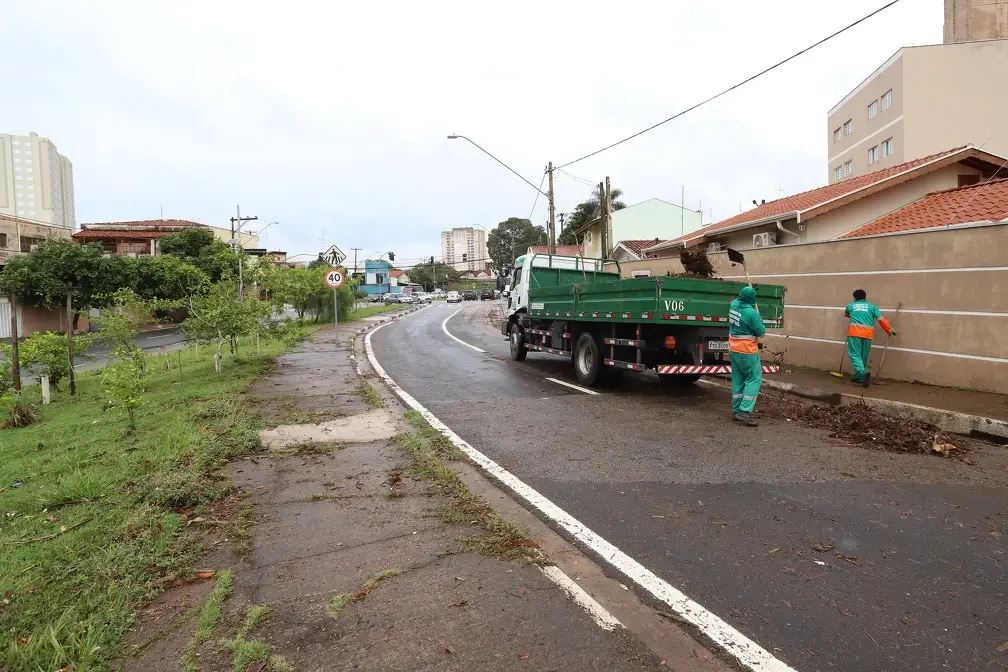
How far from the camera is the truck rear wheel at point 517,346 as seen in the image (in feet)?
46.9

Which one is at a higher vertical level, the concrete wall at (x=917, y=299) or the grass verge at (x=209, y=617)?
the concrete wall at (x=917, y=299)

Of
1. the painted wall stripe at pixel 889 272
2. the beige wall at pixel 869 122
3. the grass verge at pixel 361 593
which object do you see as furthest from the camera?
the beige wall at pixel 869 122

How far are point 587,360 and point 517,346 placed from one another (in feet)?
12.5

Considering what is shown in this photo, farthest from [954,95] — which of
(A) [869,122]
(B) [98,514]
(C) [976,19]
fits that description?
(B) [98,514]

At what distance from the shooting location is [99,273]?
32.9m

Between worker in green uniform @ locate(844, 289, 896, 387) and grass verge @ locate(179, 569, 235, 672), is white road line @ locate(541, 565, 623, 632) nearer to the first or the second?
grass verge @ locate(179, 569, 235, 672)

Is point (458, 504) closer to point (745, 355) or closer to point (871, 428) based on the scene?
point (745, 355)

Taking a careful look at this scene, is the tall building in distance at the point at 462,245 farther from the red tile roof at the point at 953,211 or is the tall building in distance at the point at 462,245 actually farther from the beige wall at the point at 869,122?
the red tile roof at the point at 953,211

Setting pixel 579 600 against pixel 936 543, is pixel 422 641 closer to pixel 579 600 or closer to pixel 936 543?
pixel 579 600

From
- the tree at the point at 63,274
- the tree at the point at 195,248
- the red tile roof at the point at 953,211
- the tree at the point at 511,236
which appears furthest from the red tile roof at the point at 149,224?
the red tile roof at the point at 953,211

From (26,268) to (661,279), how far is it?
33.7 meters

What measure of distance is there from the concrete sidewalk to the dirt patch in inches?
6.1

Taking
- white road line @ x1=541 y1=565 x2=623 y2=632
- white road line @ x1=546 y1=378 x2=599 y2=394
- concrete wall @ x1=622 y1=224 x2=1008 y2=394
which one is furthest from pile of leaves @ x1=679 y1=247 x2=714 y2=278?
white road line @ x1=541 y1=565 x2=623 y2=632

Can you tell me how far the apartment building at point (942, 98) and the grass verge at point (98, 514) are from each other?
1507 inches
